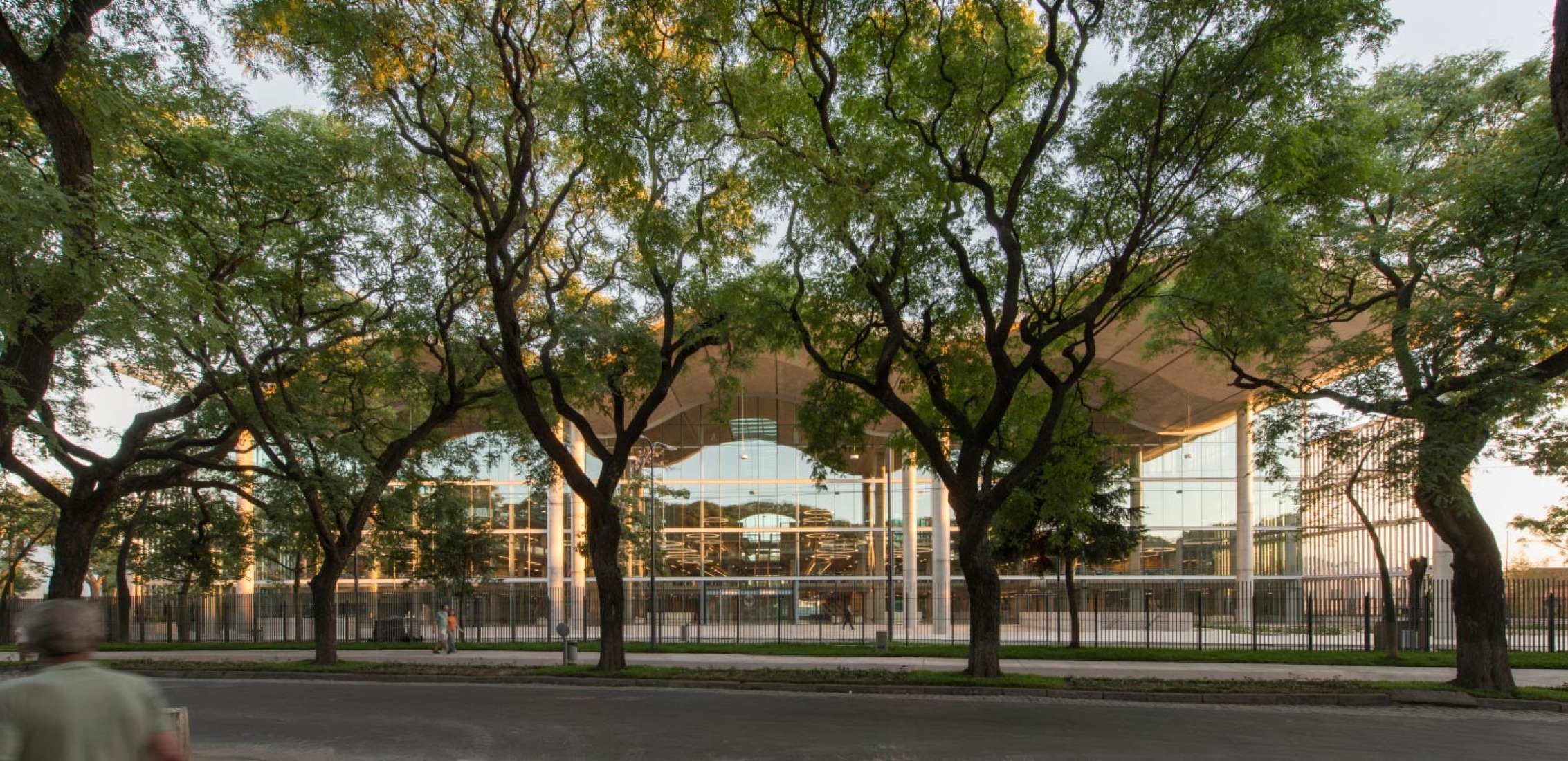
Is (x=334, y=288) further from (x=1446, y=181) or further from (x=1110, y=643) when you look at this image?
(x=1110, y=643)

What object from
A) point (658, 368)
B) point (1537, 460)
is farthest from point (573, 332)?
point (1537, 460)

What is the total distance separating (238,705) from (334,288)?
9179 millimetres

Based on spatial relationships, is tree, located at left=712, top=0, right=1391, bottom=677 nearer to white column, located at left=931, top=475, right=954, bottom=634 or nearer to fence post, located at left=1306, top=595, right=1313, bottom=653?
fence post, located at left=1306, top=595, right=1313, bottom=653

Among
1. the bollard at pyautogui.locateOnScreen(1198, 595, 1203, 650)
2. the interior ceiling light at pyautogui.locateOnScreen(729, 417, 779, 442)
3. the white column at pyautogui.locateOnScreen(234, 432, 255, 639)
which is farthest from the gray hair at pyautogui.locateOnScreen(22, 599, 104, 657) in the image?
the interior ceiling light at pyautogui.locateOnScreen(729, 417, 779, 442)

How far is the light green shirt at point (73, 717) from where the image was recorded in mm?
3902

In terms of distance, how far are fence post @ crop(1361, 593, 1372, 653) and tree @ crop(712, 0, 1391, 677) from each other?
42.4 feet

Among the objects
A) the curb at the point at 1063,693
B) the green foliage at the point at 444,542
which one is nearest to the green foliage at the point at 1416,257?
the curb at the point at 1063,693

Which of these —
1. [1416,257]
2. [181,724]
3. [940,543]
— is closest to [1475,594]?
[1416,257]

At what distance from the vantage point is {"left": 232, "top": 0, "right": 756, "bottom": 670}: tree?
16422 mm

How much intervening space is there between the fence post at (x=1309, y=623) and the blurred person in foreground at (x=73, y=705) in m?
28.8

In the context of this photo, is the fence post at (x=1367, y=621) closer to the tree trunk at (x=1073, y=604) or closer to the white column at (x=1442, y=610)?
the white column at (x=1442, y=610)

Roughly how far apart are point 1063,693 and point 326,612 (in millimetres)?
16827

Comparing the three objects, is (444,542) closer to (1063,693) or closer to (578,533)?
(578,533)

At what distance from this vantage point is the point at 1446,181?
16547 mm
